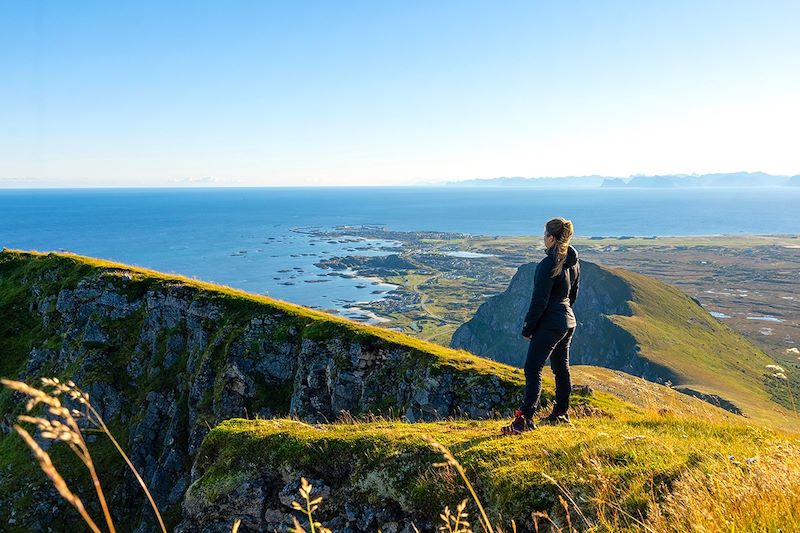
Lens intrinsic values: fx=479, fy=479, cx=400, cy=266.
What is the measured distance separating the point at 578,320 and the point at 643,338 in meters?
21.9

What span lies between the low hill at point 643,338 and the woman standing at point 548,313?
7270 cm

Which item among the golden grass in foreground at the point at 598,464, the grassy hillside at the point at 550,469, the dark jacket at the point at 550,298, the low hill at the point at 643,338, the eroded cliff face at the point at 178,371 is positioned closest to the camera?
the golden grass in foreground at the point at 598,464

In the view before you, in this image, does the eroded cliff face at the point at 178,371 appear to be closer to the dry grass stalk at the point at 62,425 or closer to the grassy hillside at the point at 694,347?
the dry grass stalk at the point at 62,425

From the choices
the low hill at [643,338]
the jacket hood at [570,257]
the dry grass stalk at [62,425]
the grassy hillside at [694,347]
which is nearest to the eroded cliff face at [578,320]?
the low hill at [643,338]

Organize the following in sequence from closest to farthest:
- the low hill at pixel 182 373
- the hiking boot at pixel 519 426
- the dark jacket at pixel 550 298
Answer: the hiking boot at pixel 519 426 → the dark jacket at pixel 550 298 → the low hill at pixel 182 373

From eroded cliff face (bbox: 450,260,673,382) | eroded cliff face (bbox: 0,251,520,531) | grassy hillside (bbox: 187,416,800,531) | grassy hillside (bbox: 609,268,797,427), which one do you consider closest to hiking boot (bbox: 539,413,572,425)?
grassy hillside (bbox: 187,416,800,531)

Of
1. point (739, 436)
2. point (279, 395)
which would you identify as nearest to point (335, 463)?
point (739, 436)

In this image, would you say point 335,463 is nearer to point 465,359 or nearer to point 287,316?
point 465,359

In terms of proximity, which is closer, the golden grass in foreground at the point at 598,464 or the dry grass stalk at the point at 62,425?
the dry grass stalk at the point at 62,425

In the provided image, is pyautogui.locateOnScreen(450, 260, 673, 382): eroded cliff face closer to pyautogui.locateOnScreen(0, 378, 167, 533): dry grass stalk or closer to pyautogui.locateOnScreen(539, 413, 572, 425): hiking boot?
pyautogui.locateOnScreen(539, 413, 572, 425): hiking boot

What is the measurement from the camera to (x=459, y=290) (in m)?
197

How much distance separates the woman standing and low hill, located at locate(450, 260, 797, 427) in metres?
72.7

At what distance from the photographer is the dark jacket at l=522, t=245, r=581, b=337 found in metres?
10.0

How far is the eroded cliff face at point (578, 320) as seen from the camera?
110188 millimetres
